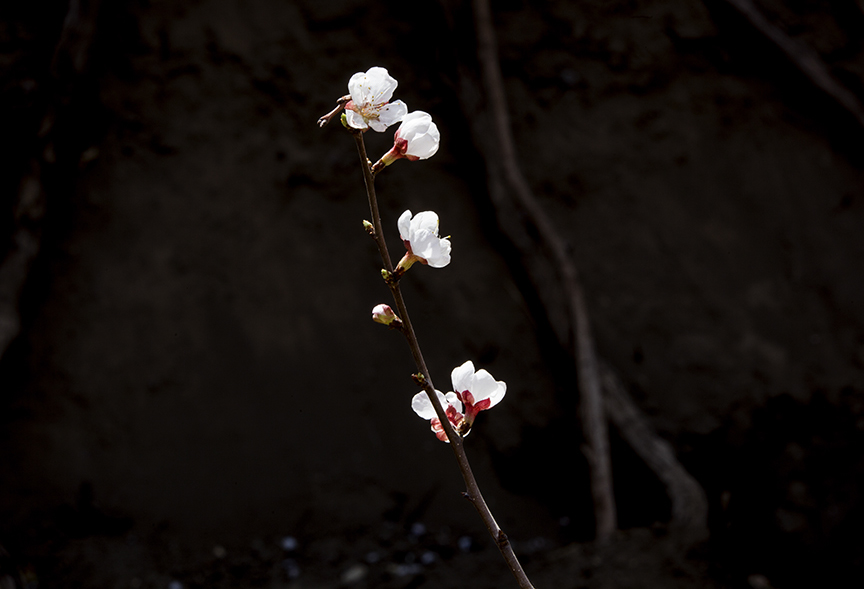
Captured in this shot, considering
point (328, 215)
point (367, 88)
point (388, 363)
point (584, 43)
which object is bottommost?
point (388, 363)

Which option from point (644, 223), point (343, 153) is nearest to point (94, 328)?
point (343, 153)

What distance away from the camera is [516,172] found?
1.86m

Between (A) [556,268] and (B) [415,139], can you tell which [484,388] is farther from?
(A) [556,268]

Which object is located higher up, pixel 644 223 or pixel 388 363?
pixel 644 223

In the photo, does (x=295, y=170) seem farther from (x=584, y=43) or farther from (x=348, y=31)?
(x=584, y=43)

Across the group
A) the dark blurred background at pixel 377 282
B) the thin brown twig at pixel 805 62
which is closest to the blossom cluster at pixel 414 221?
the dark blurred background at pixel 377 282

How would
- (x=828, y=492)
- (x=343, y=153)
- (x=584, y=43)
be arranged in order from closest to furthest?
(x=828, y=492) < (x=343, y=153) < (x=584, y=43)

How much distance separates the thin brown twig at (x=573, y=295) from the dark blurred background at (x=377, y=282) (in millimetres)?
53

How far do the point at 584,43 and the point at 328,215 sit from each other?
0.90 metres

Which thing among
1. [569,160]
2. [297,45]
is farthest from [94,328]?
[569,160]

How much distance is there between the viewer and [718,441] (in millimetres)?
1629

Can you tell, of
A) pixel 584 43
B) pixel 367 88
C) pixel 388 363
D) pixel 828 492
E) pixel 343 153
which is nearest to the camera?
pixel 367 88

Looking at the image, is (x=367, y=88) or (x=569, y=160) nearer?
(x=367, y=88)

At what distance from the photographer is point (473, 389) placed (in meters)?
0.57
